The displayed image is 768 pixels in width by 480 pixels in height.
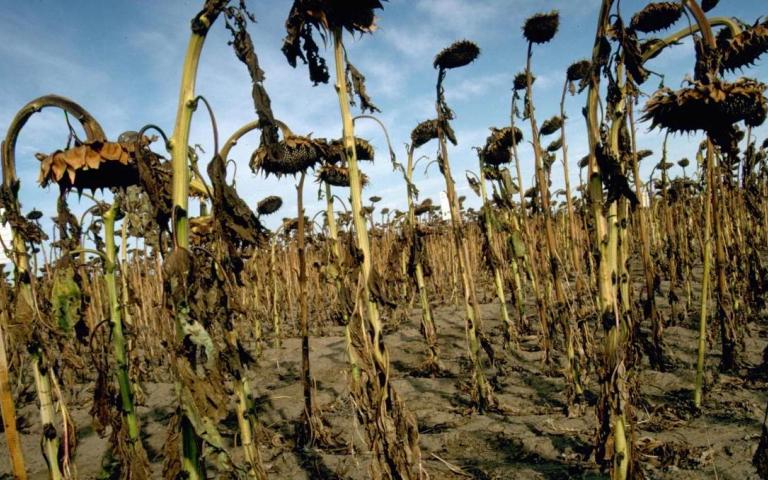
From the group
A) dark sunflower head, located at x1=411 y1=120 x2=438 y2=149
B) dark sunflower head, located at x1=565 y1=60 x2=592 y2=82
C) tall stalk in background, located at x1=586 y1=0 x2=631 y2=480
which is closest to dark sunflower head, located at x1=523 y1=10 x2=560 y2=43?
dark sunflower head, located at x1=565 y1=60 x2=592 y2=82

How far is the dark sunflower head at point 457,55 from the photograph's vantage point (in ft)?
14.9

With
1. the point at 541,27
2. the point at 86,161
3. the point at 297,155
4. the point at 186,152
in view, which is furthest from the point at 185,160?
the point at 541,27

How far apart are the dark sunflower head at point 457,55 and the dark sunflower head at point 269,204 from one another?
421 cm

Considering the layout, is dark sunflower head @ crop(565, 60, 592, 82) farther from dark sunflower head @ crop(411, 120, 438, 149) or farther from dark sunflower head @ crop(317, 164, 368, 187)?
dark sunflower head @ crop(317, 164, 368, 187)

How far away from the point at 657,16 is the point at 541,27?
1024mm

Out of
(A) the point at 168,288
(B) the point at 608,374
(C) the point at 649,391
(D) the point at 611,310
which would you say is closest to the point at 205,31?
(A) the point at 168,288

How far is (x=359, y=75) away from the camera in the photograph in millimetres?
2236

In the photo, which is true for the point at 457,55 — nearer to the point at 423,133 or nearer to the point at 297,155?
the point at 423,133

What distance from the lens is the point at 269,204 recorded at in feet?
26.4

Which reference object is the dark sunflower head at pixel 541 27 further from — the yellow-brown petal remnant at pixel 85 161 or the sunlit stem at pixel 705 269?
the yellow-brown petal remnant at pixel 85 161

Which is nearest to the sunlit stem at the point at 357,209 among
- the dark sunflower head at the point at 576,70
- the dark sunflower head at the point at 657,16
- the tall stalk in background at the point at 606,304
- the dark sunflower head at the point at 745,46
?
the tall stalk in background at the point at 606,304

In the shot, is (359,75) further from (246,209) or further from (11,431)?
(11,431)

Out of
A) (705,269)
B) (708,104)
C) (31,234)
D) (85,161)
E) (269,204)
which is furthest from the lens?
(269,204)

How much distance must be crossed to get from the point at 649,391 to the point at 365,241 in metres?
3.26
